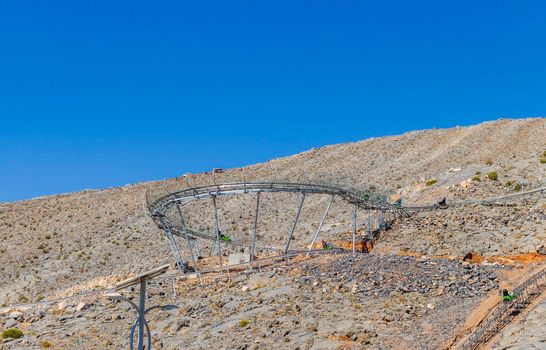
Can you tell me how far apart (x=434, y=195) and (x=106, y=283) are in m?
32.9

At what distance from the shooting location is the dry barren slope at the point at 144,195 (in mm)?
59375

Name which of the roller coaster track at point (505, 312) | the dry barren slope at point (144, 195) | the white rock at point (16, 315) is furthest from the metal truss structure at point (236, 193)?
the roller coaster track at point (505, 312)

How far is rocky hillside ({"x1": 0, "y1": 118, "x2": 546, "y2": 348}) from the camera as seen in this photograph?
43.7 m

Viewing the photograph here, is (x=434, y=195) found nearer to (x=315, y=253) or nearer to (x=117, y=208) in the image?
(x=315, y=253)

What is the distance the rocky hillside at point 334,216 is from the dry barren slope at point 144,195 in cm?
18

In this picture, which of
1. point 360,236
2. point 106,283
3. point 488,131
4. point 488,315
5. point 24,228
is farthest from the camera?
point 488,131

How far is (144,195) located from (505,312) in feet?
220

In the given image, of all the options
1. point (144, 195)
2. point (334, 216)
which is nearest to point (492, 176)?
point (334, 216)

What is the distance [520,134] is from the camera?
9606cm

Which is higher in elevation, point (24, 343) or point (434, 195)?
point (434, 195)

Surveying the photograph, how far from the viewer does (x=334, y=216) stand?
65.1 metres

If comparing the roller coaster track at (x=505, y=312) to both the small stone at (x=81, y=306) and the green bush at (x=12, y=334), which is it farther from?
the green bush at (x=12, y=334)

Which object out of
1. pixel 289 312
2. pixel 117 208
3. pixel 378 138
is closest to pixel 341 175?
pixel 378 138

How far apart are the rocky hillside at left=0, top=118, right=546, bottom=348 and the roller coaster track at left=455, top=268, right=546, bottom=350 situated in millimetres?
1795
